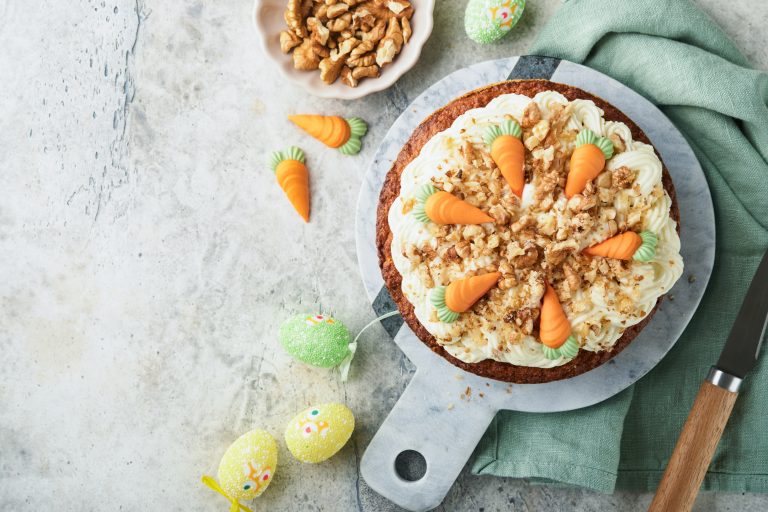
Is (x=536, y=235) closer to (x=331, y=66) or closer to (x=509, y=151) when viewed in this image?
(x=509, y=151)

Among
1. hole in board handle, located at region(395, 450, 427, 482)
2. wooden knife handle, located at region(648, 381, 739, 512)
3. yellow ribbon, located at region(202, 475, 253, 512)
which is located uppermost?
wooden knife handle, located at region(648, 381, 739, 512)

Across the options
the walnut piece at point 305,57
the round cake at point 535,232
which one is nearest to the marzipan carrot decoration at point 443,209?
the round cake at point 535,232

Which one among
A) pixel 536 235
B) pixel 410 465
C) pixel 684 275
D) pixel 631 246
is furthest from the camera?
pixel 410 465

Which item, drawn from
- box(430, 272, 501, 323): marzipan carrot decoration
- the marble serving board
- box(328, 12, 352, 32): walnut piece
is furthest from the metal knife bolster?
box(328, 12, 352, 32): walnut piece

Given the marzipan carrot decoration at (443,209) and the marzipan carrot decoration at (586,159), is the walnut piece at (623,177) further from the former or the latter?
the marzipan carrot decoration at (443,209)

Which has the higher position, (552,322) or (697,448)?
(552,322)

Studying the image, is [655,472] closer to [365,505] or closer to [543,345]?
[543,345]

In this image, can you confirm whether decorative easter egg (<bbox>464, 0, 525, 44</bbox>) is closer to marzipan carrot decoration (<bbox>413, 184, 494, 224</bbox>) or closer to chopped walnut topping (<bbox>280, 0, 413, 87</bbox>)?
chopped walnut topping (<bbox>280, 0, 413, 87</bbox>)

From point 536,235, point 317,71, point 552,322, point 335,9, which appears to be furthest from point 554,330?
point 335,9

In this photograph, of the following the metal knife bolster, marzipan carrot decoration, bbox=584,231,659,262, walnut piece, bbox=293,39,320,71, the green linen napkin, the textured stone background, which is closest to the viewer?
marzipan carrot decoration, bbox=584,231,659,262
